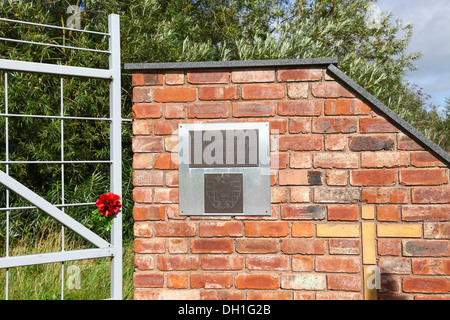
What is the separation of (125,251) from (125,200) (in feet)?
2.17

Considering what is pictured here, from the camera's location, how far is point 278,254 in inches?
99.9

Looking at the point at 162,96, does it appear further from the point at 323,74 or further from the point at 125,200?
the point at 125,200

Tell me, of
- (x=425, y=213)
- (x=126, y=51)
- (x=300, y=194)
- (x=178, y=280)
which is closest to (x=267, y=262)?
(x=300, y=194)

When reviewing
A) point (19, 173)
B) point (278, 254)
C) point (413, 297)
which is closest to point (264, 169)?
point (278, 254)

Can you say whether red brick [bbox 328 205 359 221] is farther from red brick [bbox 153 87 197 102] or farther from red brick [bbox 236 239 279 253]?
red brick [bbox 153 87 197 102]

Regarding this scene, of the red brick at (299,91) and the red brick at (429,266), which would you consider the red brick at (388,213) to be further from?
the red brick at (299,91)

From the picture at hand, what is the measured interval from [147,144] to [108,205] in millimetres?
486

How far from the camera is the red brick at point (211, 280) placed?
2561mm

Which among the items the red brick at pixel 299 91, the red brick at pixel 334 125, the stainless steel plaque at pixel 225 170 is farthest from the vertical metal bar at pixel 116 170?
the red brick at pixel 334 125

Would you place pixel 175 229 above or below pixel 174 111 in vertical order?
below

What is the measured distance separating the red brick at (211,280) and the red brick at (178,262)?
0.06 m

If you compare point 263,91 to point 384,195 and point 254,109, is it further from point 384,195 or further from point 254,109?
point 384,195

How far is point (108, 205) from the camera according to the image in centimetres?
275

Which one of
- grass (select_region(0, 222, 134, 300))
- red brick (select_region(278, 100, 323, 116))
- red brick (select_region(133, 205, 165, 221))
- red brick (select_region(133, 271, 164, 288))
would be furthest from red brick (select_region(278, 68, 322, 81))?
grass (select_region(0, 222, 134, 300))
